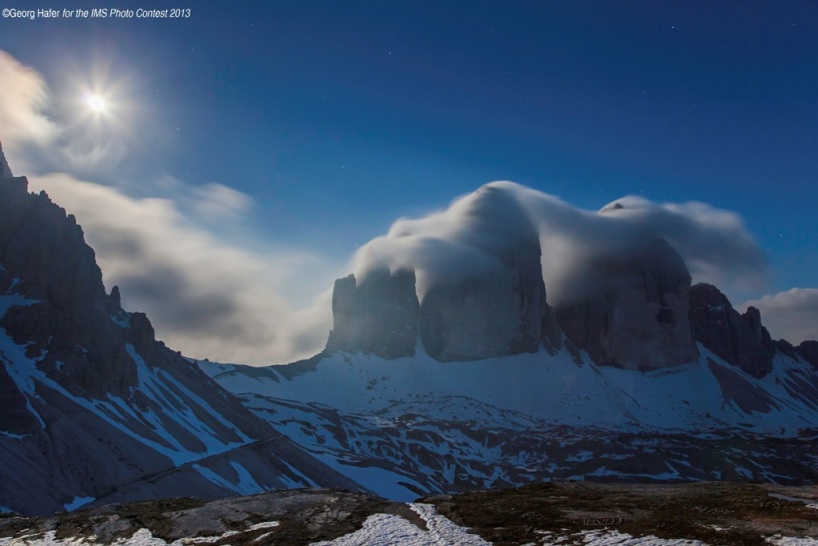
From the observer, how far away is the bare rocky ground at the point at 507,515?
38469 mm

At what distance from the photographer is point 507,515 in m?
44.6

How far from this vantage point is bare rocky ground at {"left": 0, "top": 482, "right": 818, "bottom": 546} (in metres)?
38.5

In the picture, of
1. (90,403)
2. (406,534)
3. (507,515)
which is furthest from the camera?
(90,403)

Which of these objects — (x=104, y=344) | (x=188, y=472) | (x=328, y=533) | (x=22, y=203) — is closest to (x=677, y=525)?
(x=328, y=533)

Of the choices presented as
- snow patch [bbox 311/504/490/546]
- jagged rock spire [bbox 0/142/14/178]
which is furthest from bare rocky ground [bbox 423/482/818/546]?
jagged rock spire [bbox 0/142/14/178]

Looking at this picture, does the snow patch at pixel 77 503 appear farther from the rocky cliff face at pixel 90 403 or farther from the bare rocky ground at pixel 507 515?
the bare rocky ground at pixel 507 515

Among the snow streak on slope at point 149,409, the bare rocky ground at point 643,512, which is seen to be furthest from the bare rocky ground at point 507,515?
the snow streak on slope at point 149,409

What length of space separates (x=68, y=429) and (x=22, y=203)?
69.1m

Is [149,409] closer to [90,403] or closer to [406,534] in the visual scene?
[90,403]

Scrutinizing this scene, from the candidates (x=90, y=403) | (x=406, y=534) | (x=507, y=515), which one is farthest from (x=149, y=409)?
(x=406, y=534)

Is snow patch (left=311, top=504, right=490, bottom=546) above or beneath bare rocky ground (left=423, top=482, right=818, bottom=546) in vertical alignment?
above

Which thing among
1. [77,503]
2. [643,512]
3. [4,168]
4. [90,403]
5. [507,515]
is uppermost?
Answer: [4,168]

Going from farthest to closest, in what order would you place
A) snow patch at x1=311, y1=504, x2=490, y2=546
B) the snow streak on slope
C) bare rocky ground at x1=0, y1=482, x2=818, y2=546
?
1. the snow streak on slope
2. snow patch at x1=311, y1=504, x2=490, y2=546
3. bare rocky ground at x1=0, y1=482, x2=818, y2=546

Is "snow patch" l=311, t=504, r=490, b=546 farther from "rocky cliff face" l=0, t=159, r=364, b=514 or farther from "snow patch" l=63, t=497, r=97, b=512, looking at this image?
"snow patch" l=63, t=497, r=97, b=512
